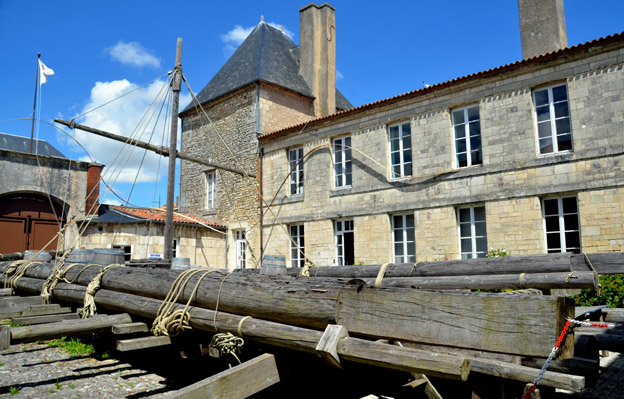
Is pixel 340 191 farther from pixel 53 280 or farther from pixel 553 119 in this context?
pixel 53 280

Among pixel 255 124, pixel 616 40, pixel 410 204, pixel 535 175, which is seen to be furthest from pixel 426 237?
pixel 255 124

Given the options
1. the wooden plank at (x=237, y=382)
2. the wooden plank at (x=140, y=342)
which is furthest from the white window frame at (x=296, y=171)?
the wooden plank at (x=237, y=382)

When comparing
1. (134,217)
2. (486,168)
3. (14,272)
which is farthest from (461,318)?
(134,217)

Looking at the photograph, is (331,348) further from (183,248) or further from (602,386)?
(183,248)

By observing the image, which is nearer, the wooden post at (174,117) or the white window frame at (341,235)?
the wooden post at (174,117)

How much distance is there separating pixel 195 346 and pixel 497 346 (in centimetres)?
348

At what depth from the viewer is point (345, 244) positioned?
13859mm

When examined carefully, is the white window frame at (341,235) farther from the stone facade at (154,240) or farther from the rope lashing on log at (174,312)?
the rope lashing on log at (174,312)

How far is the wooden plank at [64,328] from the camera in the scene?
439 cm

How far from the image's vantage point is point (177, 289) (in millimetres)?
4641

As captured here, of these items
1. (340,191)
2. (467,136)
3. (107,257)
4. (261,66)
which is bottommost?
(107,257)

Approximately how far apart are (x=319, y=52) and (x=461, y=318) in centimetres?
1748

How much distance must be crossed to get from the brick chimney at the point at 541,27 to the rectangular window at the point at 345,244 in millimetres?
7359

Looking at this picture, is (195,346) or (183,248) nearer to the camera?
(195,346)
